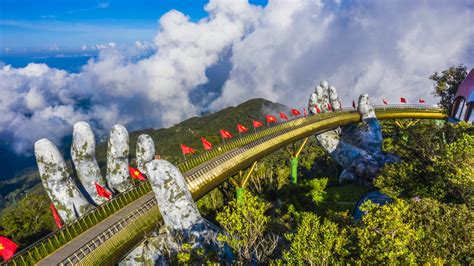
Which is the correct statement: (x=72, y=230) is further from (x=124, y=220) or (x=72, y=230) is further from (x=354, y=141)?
(x=354, y=141)

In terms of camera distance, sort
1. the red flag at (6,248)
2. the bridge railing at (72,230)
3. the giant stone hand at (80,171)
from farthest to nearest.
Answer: the giant stone hand at (80,171) → the bridge railing at (72,230) → the red flag at (6,248)

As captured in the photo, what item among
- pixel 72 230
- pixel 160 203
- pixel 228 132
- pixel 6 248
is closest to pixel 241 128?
pixel 228 132

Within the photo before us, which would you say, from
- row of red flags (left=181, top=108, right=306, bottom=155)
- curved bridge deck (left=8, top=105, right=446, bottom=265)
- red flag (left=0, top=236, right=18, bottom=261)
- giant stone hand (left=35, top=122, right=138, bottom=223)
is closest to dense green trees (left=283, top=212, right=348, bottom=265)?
curved bridge deck (left=8, top=105, right=446, bottom=265)

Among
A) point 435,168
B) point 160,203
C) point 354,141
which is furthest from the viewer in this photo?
point 354,141

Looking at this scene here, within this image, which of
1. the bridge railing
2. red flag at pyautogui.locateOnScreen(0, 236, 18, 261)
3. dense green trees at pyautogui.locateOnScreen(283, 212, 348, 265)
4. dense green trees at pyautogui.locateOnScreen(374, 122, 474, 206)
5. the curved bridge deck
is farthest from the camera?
dense green trees at pyautogui.locateOnScreen(374, 122, 474, 206)

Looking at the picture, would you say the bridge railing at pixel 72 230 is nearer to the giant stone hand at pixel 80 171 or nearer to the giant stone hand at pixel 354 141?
the giant stone hand at pixel 80 171

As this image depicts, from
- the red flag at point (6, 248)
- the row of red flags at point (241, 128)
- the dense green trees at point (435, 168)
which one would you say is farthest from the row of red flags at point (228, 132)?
the dense green trees at point (435, 168)

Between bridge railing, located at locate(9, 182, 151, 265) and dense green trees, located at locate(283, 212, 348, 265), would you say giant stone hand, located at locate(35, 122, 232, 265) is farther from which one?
dense green trees, located at locate(283, 212, 348, 265)
